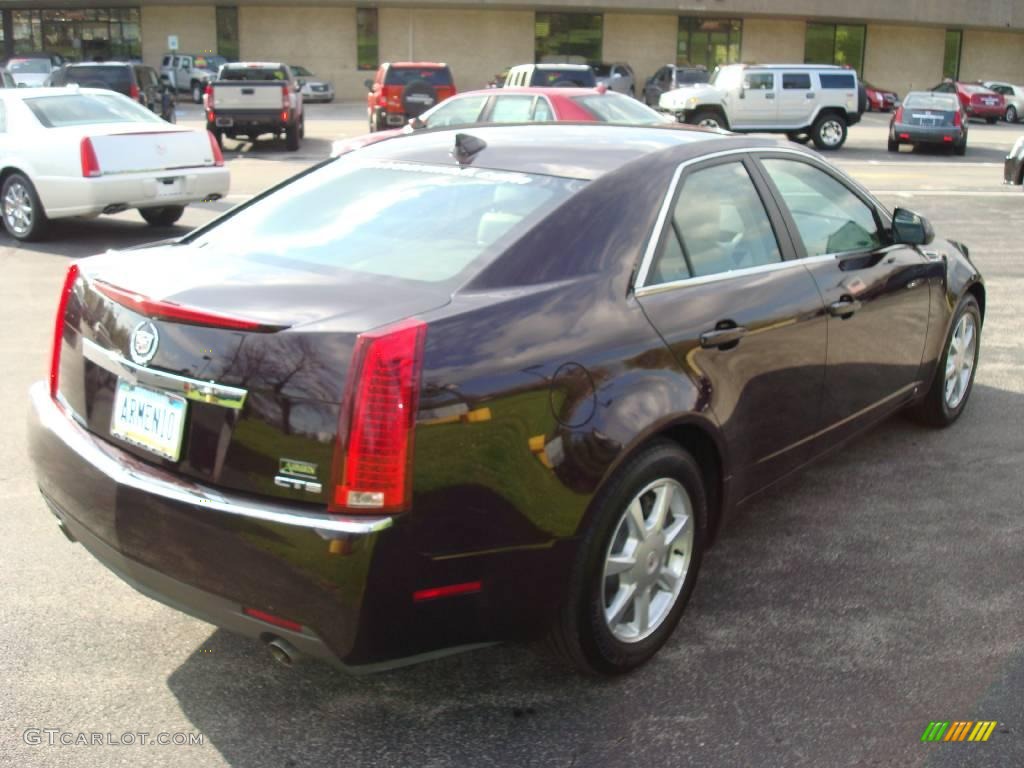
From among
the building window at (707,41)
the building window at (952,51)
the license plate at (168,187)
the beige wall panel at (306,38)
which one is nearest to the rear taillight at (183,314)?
the license plate at (168,187)

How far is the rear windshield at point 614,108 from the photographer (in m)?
15.0

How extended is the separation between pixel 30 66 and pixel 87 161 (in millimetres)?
32121

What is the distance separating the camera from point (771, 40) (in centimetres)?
5288

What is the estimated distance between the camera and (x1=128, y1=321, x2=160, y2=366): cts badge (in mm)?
3171

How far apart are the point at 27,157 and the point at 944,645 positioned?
34.8 ft

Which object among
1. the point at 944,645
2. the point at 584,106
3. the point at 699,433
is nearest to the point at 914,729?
the point at 944,645

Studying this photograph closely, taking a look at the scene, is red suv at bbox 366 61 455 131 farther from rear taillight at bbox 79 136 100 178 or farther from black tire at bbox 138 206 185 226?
rear taillight at bbox 79 136 100 178

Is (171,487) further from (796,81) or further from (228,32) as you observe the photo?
(228,32)

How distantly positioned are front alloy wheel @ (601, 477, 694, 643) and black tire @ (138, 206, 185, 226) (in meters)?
10.3

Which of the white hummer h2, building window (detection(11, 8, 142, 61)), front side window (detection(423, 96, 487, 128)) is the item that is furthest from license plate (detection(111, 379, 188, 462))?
building window (detection(11, 8, 142, 61))

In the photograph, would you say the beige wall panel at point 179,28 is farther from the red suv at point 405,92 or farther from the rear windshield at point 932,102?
the rear windshield at point 932,102

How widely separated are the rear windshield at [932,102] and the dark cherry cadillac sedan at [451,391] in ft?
77.8

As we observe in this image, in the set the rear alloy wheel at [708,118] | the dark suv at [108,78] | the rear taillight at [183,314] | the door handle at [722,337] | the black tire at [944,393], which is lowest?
the black tire at [944,393]

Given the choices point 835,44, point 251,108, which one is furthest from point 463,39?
point 251,108
